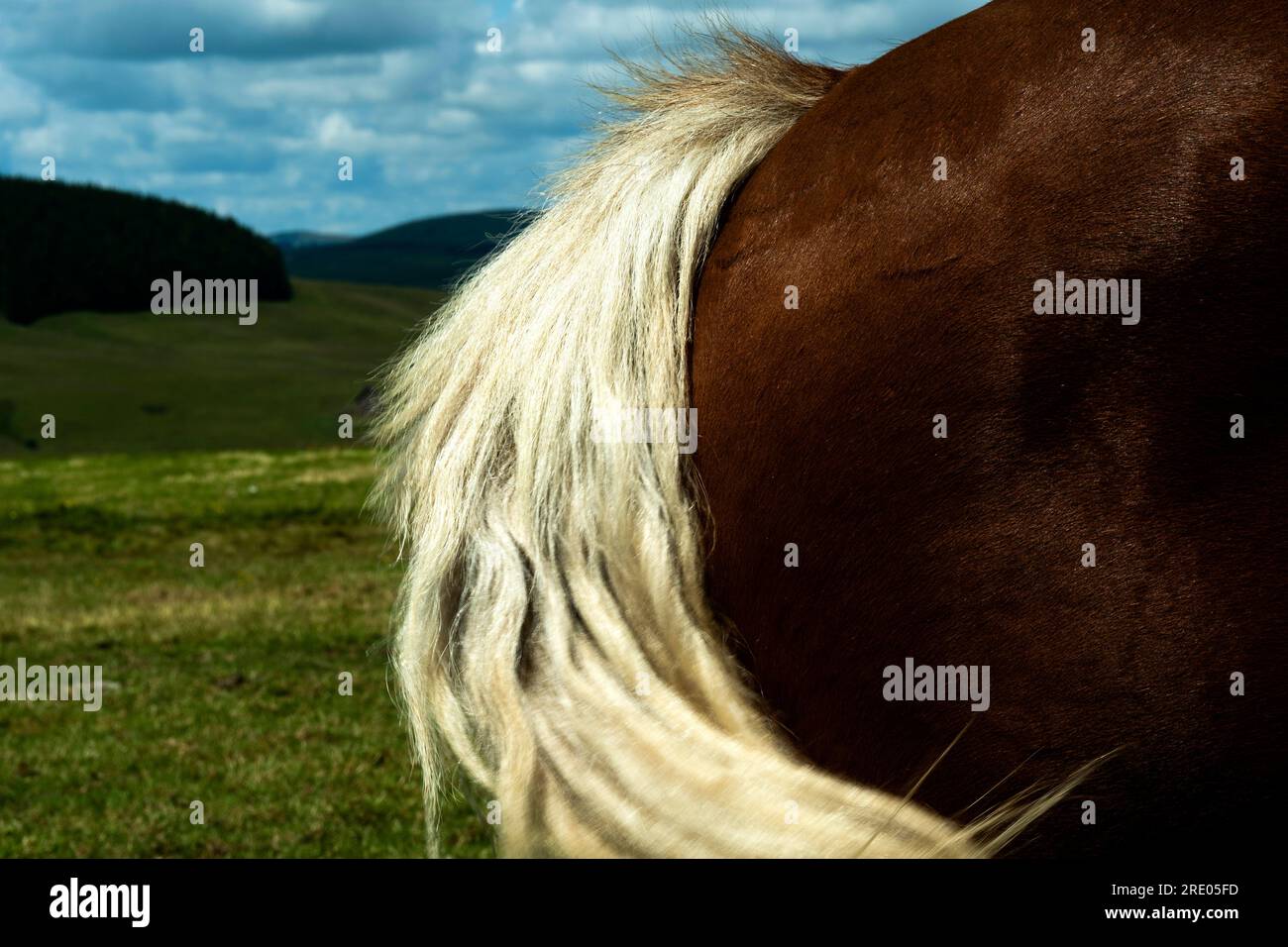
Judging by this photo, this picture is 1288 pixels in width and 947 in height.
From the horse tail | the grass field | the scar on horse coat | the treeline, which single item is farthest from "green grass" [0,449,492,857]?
the treeline

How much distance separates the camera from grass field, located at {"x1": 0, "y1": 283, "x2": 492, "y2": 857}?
14.1 feet

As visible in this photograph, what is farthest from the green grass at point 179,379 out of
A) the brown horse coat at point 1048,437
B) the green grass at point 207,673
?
the brown horse coat at point 1048,437

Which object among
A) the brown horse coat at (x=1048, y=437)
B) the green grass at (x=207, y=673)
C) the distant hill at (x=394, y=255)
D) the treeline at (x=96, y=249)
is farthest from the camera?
the distant hill at (x=394, y=255)

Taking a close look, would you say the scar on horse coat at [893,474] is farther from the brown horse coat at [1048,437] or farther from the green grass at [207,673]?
the green grass at [207,673]

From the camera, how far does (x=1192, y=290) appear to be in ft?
4.35

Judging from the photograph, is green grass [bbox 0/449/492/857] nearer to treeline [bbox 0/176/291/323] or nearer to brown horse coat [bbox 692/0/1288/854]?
brown horse coat [bbox 692/0/1288/854]

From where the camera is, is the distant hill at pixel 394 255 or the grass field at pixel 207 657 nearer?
the grass field at pixel 207 657

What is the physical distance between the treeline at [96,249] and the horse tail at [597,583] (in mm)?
38933

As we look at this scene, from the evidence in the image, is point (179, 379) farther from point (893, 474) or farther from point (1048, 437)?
point (1048, 437)

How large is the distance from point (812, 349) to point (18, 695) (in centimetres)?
586

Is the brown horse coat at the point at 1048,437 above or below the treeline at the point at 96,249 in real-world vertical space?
below

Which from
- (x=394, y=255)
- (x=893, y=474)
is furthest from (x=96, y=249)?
(x=394, y=255)

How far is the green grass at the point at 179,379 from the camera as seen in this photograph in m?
21.8
